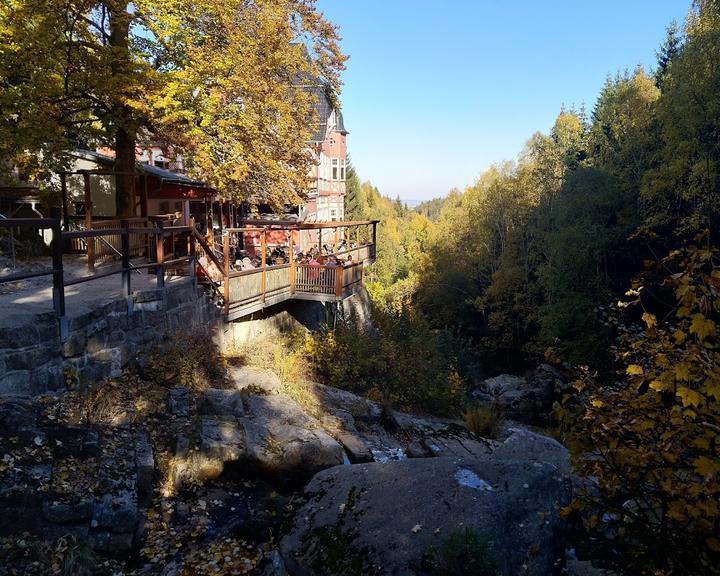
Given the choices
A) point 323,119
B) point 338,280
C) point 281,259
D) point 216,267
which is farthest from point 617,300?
point 323,119

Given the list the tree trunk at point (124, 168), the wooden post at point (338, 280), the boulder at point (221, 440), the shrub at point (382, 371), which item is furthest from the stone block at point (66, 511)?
the tree trunk at point (124, 168)

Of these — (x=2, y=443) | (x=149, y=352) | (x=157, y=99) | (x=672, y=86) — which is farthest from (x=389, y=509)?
(x=672, y=86)

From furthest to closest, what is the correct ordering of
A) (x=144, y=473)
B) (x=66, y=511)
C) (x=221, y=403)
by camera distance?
(x=221, y=403)
(x=144, y=473)
(x=66, y=511)

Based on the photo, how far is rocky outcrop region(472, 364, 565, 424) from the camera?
59.7ft

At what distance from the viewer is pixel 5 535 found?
4.32 metres

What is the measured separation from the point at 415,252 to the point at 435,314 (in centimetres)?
2217

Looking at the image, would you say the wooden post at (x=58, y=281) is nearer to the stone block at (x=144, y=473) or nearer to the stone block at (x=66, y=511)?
the stone block at (x=144, y=473)

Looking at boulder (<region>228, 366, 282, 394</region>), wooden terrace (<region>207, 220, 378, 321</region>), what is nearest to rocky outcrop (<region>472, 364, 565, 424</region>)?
wooden terrace (<region>207, 220, 378, 321</region>)

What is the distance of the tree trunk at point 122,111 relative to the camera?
1077 cm

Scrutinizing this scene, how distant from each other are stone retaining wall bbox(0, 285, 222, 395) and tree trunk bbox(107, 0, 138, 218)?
189 inches

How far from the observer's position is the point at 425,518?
4289 mm

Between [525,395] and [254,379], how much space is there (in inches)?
557

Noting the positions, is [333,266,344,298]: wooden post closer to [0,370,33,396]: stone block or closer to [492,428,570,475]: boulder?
[492,428,570,475]: boulder

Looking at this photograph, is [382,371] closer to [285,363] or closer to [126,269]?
[285,363]
